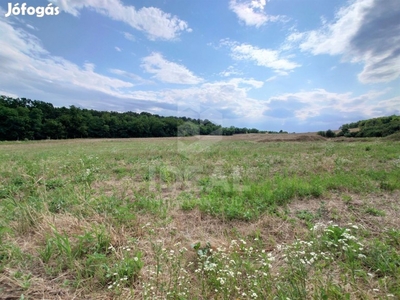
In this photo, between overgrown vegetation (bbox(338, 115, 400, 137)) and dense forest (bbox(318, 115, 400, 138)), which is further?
dense forest (bbox(318, 115, 400, 138))

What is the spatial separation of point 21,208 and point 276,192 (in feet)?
16.0

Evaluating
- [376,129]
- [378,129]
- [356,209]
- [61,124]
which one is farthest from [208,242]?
[61,124]

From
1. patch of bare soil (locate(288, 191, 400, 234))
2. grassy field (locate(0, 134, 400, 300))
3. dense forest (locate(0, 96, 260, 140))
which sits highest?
dense forest (locate(0, 96, 260, 140))

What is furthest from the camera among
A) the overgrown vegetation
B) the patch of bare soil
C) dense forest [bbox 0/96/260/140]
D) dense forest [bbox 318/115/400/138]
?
dense forest [bbox 0/96/260/140]

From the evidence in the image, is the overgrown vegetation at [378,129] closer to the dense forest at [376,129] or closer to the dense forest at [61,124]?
the dense forest at [376,129]

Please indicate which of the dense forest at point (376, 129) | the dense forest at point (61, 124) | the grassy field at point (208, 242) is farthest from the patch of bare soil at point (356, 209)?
the dense forest at point (376, 129)

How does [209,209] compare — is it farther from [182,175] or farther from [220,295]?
[182,175]

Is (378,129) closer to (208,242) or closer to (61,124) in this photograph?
(208,242)

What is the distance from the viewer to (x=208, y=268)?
2.00 metres

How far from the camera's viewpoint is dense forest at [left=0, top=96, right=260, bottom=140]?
A: 48.1 m

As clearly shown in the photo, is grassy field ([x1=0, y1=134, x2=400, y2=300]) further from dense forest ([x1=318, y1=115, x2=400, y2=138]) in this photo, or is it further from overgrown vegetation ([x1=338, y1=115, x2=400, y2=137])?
dense forest ([x1=318, y1=115, x2=400, y2=138])

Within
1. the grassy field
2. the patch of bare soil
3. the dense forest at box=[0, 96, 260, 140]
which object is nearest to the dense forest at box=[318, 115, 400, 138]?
the dense forest at box=[0, 96, 260, 140]

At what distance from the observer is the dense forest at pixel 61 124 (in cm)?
4812

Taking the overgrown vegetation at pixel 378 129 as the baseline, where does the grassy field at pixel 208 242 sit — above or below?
below
